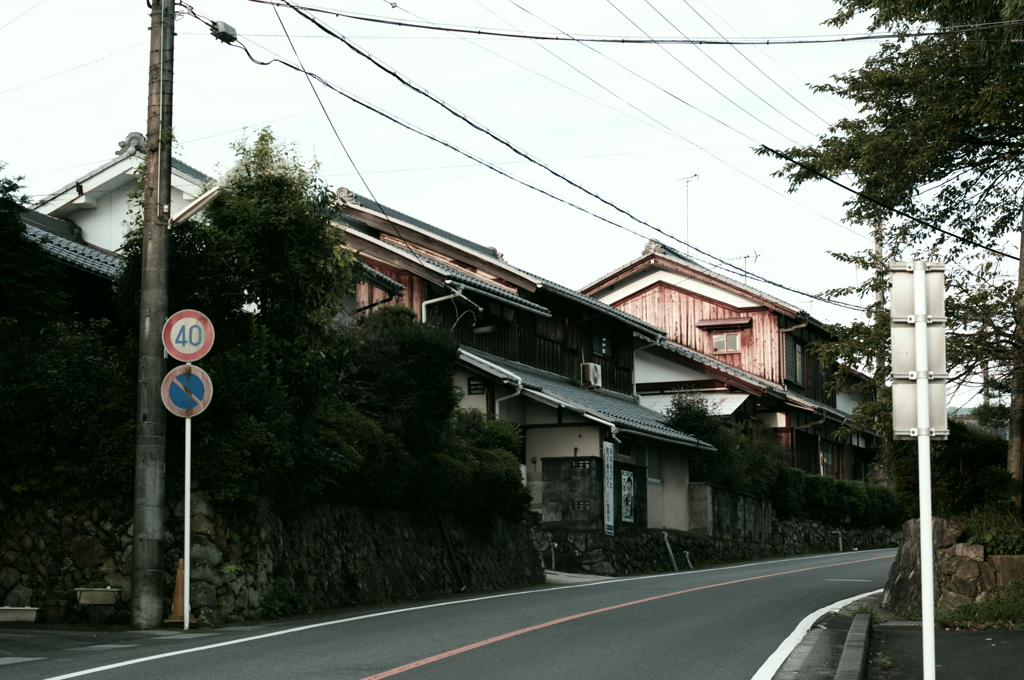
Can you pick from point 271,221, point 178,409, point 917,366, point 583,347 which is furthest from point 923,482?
point 583,347

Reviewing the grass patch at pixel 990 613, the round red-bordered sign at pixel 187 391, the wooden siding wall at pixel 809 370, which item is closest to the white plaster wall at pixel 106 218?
the round red-bordered sign at pixel 187 391

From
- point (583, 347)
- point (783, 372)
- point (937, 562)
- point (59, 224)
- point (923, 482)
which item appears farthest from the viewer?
point (783, 372)

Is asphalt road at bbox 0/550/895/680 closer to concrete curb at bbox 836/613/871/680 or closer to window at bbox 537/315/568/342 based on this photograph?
Result: concrete curb at bbox 836/613/871/680

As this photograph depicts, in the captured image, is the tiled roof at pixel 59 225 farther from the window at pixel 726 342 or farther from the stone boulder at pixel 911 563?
the window at pixel 726 342

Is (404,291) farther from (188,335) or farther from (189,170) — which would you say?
(188,335)

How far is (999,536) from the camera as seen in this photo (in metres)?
13.2

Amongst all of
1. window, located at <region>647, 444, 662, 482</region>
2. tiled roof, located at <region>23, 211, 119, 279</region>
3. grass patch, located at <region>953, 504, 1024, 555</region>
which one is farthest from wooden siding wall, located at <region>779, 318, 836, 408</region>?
tiled roof, located at <region>23, 211, 119, 279</region>

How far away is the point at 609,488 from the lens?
90.4 ft

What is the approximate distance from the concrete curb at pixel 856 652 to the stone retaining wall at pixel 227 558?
7.07 meters

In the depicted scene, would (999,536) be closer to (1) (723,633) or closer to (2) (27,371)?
(1) (723,633)

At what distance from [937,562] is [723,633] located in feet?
12.5

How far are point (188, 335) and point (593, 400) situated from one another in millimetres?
18537

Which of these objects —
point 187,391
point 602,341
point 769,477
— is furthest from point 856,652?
point 769,477

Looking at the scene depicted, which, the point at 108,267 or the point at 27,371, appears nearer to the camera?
the point at 27,371
